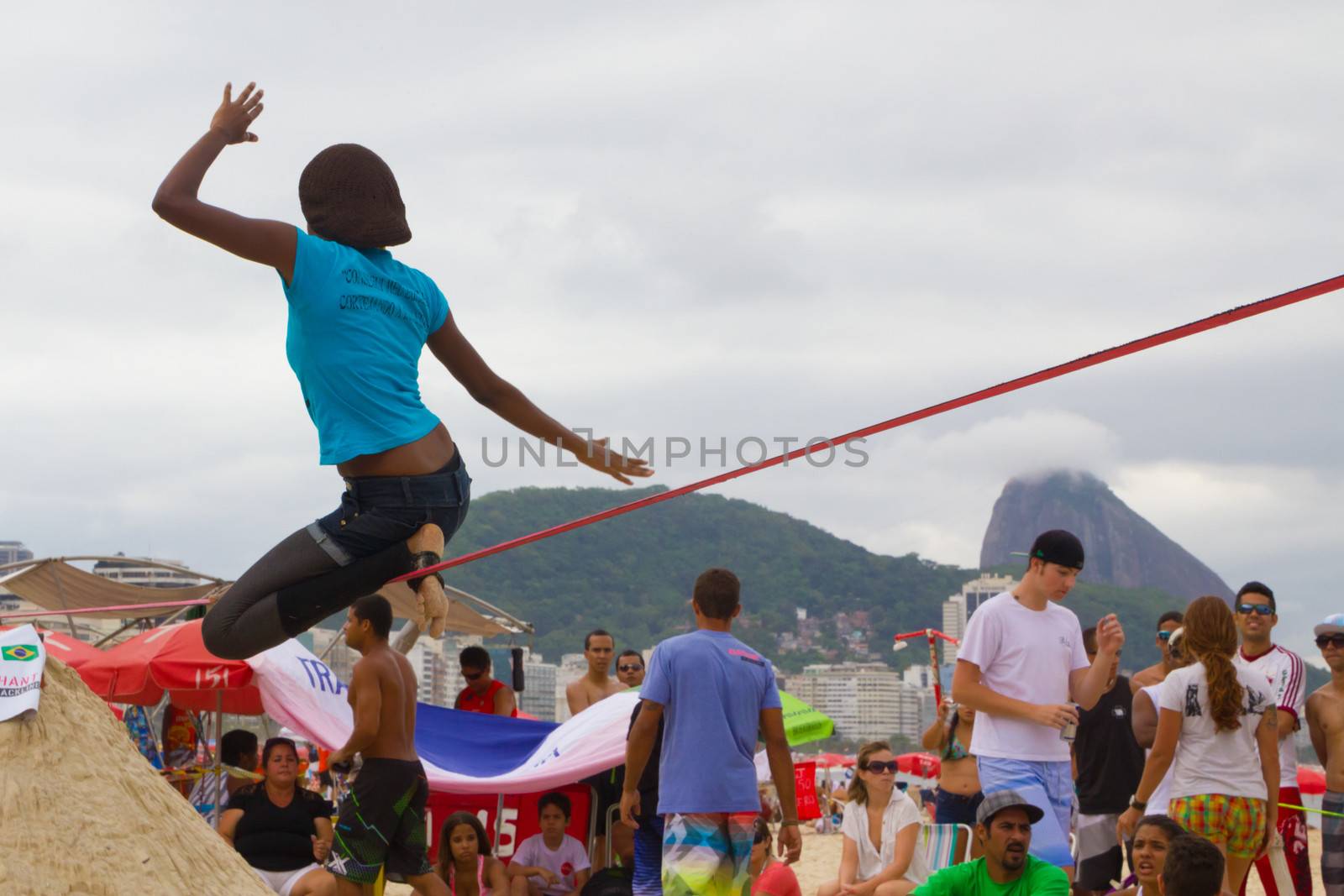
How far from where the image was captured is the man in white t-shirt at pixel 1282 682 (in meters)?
7.23

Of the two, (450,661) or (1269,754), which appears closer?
(1269,754)

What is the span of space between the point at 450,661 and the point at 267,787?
74978 mm

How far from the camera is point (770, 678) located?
243 inches

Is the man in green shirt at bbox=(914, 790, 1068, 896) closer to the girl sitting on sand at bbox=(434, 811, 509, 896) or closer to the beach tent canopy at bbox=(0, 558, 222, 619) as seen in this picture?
the girl sitting on sand at bbox=(434, 811, 509, 896)

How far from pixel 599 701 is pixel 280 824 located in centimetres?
210

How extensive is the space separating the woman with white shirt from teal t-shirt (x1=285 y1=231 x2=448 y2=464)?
5265 millimetres

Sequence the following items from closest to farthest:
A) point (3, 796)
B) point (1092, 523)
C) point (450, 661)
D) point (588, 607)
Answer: point (3, 796)
point (450, 661)
point (588, 607)
point (1092, 523)

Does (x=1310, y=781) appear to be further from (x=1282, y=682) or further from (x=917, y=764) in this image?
(x=1282, y=682)

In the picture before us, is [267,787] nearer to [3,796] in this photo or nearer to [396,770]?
[396,770]

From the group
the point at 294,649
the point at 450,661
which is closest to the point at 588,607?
the point at 450,661

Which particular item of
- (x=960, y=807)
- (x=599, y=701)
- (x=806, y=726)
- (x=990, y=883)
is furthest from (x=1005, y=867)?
(x=599, y=701)

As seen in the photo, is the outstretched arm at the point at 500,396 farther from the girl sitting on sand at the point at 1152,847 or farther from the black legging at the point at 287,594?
the girl sitting on sand at the point at 1152,847

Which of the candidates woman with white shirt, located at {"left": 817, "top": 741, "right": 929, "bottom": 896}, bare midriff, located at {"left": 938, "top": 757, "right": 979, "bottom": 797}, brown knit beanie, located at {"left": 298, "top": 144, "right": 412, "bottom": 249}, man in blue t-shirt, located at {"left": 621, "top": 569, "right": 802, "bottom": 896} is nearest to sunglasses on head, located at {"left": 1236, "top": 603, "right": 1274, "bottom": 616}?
bare midriff, located at {"left": 938, "top": 757, "right": 979, "bottom": 797}

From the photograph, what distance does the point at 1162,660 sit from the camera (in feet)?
27.0
